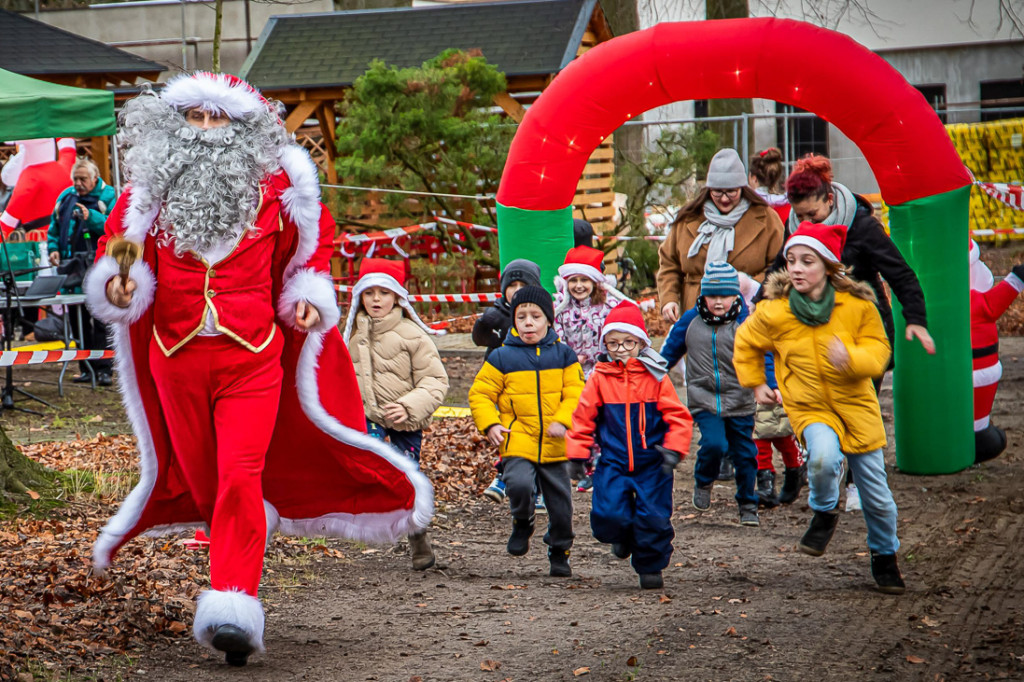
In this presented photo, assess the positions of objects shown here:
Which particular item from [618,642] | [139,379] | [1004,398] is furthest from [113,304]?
[1004,398]

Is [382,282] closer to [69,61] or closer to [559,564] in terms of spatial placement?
[559,564]

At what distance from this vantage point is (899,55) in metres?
28.1

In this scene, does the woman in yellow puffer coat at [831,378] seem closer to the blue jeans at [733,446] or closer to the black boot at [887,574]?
the black boot at [887,574]

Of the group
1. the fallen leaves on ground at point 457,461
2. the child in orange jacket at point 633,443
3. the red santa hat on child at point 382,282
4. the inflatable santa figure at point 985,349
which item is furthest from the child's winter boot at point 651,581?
the inflatable santa figure at point 985,349

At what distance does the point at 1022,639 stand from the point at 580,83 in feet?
18.5

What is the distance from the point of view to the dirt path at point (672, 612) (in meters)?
4.73

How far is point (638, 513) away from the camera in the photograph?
19.6 ft

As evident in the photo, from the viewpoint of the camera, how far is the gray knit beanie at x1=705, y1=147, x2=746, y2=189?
8.09 m

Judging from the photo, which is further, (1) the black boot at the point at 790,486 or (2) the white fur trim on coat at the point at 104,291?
(1) the black boot at the point at 790,486

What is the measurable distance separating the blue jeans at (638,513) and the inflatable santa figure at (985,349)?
3.73 m

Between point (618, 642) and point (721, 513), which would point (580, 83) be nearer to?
point (721, 513)

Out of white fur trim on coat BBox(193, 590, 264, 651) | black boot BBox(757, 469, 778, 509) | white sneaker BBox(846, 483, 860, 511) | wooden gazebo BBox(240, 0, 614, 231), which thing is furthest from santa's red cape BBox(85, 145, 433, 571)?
wooden gazebo BBox(240, 0, 614, 231)

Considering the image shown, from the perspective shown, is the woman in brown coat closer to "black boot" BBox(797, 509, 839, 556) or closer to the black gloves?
the black gloves

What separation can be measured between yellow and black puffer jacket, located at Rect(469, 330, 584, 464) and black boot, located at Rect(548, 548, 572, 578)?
0.46m
